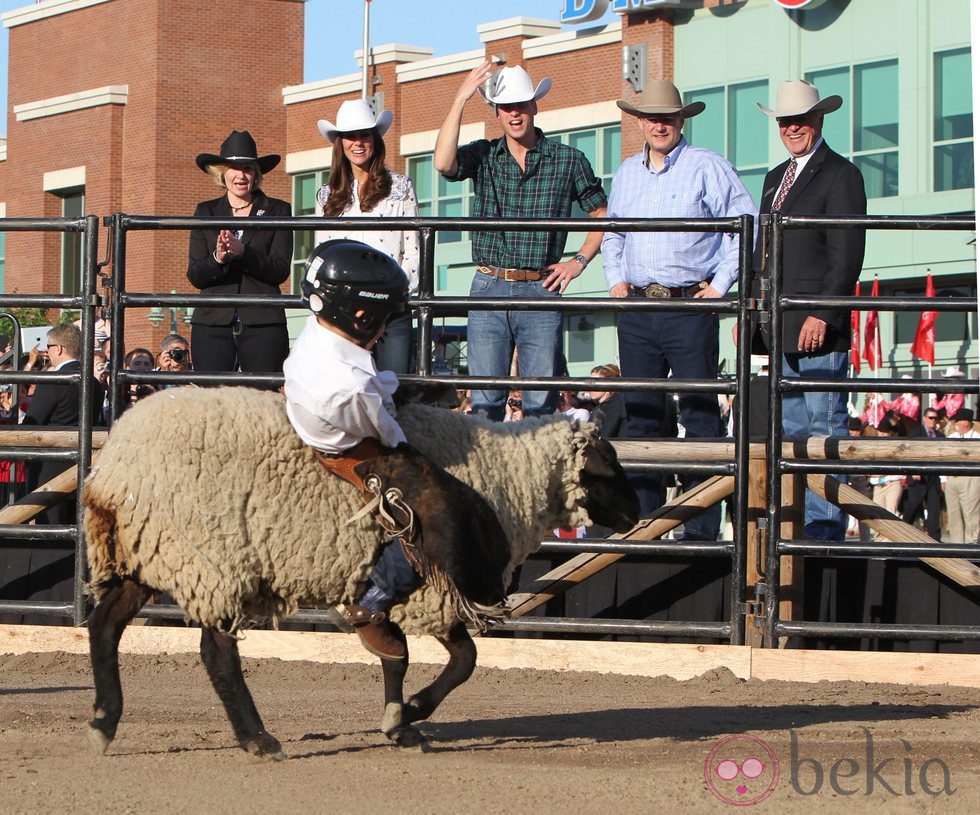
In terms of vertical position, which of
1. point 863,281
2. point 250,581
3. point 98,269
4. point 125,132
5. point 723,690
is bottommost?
point 723,690

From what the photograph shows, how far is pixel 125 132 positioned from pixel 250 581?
135 ft

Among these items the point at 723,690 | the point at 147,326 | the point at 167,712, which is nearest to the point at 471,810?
the point at 167,712

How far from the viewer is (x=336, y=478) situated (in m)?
5.34

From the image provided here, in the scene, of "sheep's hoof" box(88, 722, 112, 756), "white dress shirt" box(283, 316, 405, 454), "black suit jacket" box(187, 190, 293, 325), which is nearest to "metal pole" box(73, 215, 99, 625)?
"black suit jacket" box(187, 190, 293, 325)

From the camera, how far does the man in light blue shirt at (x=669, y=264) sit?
7.77 meters

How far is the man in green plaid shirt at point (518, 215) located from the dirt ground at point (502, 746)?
5.65 ft

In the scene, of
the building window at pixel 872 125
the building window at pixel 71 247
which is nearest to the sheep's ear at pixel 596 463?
the building window at pixel 872 125

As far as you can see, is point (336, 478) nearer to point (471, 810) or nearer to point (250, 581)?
point (250, 581)

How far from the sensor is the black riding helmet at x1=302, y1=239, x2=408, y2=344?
5.21 m

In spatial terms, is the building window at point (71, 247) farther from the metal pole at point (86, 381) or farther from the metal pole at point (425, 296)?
the metal pole at point (425, 296)

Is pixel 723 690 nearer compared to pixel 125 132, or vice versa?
pixel 723 690

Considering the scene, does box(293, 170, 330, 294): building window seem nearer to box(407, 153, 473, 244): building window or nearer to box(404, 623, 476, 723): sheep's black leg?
box(407, 153, 473, 244): building window

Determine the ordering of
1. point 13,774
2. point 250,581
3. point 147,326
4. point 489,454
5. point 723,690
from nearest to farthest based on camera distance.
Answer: point 13,774 < point 250,581 < point 489,454 < point 723,690 < point 147,326

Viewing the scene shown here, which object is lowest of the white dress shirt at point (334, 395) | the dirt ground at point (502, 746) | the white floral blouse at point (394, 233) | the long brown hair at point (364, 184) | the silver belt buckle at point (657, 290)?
the dirt ground at point (502, 746)
